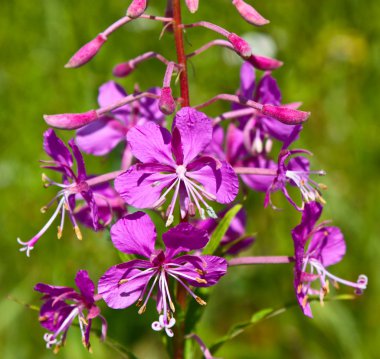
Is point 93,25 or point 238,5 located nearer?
point 238,5

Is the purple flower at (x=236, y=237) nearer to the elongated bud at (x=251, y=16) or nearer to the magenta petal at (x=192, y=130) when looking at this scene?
the magenta petal at (x=192, y=130)

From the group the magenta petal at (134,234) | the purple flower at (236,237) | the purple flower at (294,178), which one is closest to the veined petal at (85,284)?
the magenta petal at (134,234)

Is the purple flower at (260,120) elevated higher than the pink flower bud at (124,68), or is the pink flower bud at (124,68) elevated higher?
the pink flower bud at (124,68)

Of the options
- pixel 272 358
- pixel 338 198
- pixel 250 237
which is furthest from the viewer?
pixel 338 198

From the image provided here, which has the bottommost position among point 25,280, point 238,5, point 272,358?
point 272,358

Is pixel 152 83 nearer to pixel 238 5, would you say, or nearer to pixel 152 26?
pixel 152 26

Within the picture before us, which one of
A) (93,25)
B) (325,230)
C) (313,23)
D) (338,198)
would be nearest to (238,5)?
(325,230)

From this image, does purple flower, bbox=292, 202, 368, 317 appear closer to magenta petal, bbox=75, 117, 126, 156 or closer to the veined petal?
the veined petal
